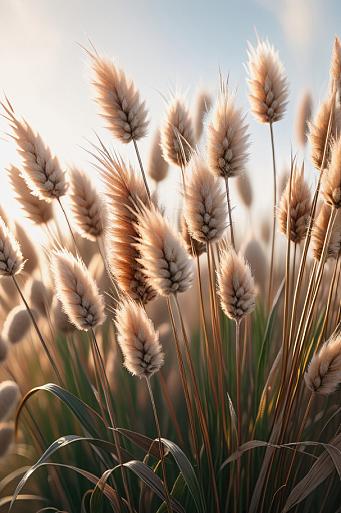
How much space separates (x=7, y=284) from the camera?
1385 mm

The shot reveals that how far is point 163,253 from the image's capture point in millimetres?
781

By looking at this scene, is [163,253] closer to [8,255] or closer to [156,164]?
[8,255]

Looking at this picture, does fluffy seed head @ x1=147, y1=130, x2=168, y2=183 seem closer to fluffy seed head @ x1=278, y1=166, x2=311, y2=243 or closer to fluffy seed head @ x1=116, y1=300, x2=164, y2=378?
fluffy seed head @ x1=278, y1=166, x2=311, y2=243

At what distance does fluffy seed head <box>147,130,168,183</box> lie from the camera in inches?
57.2

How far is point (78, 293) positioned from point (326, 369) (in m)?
0.37

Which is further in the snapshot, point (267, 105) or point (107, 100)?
point (267, 105)

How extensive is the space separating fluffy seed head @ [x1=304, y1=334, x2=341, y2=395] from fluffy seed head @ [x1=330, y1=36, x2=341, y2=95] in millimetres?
465

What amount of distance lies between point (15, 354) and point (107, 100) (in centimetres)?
66

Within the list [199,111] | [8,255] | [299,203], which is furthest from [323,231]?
[199,111]

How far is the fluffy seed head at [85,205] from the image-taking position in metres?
1.09

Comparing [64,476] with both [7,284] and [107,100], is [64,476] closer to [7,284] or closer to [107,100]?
[7,284]

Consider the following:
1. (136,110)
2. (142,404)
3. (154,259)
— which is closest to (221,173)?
(136,110)

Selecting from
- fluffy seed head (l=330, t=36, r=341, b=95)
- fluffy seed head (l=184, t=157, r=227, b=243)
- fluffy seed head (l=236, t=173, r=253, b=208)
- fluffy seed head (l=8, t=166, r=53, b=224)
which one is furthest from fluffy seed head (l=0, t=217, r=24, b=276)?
fluffy seed head (l=236, t=173, r=253, b=208)

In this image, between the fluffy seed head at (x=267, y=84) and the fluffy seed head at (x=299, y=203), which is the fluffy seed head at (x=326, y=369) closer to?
the fluffy seed head at (x=299, y=203)
